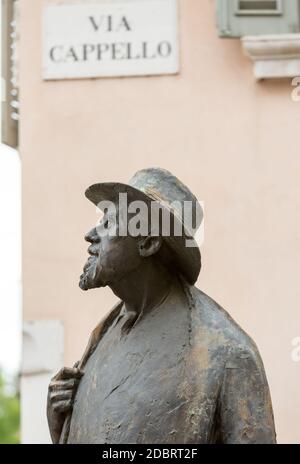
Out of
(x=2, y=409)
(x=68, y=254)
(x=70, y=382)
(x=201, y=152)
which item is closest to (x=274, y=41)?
(x=201, y=152)

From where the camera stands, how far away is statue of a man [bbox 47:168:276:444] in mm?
6266

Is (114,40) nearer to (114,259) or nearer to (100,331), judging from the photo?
(100,331)

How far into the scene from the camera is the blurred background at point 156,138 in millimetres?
13719

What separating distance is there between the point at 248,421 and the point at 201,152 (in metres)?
→ 7.83

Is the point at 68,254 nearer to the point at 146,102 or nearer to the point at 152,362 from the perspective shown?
the point at 146,102

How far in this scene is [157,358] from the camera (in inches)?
252

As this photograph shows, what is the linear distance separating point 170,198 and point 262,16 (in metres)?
7.52

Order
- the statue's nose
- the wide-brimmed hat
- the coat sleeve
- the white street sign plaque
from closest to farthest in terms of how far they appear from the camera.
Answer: the coat sleeve
the wide-brimmed hat
the statue's nose
the white street sign plaque

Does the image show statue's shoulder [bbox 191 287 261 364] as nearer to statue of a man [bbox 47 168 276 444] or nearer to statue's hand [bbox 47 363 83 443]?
statue of a man [bbox 47 168 276 444]

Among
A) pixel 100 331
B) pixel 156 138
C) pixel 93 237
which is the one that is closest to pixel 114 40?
pixel 156 138

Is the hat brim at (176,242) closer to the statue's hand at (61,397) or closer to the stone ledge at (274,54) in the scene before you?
the statue's hand at (61,397)

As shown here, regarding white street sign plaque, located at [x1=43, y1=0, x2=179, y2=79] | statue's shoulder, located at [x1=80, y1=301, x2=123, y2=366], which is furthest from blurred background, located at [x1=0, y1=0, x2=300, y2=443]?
statue's shoulder, located at [x1=80, y1=301, x2=123, y2=366]

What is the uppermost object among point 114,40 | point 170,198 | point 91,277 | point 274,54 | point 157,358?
point 114,40

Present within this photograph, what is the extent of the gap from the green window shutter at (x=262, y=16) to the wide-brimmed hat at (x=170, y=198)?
290 inches
